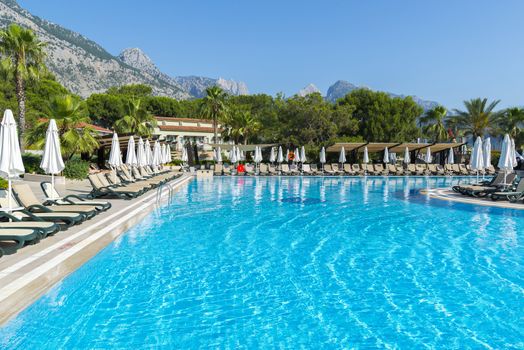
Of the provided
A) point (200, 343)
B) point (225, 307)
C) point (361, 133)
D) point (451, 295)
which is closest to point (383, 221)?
point (451, 295)

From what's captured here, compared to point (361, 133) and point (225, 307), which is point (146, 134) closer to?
point (361, 133)

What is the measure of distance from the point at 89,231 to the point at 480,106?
145 ft

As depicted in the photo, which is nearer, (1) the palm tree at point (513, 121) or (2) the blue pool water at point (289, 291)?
(2) the blue pool water at point (289, 291)

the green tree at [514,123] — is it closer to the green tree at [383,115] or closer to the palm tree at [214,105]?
the green tree at [383,115]

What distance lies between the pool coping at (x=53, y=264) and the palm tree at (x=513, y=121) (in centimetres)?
4443

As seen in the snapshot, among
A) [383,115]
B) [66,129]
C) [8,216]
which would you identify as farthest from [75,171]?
[383,115]

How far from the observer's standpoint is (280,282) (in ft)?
18.8

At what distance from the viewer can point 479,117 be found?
136ft

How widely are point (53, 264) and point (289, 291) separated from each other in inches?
141

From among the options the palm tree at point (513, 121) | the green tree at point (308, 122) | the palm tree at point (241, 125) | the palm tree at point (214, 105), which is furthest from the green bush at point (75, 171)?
the palm tree at point (513, 121)

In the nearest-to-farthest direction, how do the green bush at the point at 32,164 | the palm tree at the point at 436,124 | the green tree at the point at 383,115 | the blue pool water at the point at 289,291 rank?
the blue pool water at the point at 289,291 < the green bush at the point at 32,164 < the green tree at the point at 383,115 < the palm tree at the point at 436,124

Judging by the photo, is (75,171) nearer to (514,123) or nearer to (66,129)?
(66,129)

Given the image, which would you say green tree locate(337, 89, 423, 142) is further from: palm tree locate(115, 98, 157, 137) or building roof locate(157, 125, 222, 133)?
building roof locate(157, 125, 222, 133)

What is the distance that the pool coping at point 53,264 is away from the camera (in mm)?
4469
